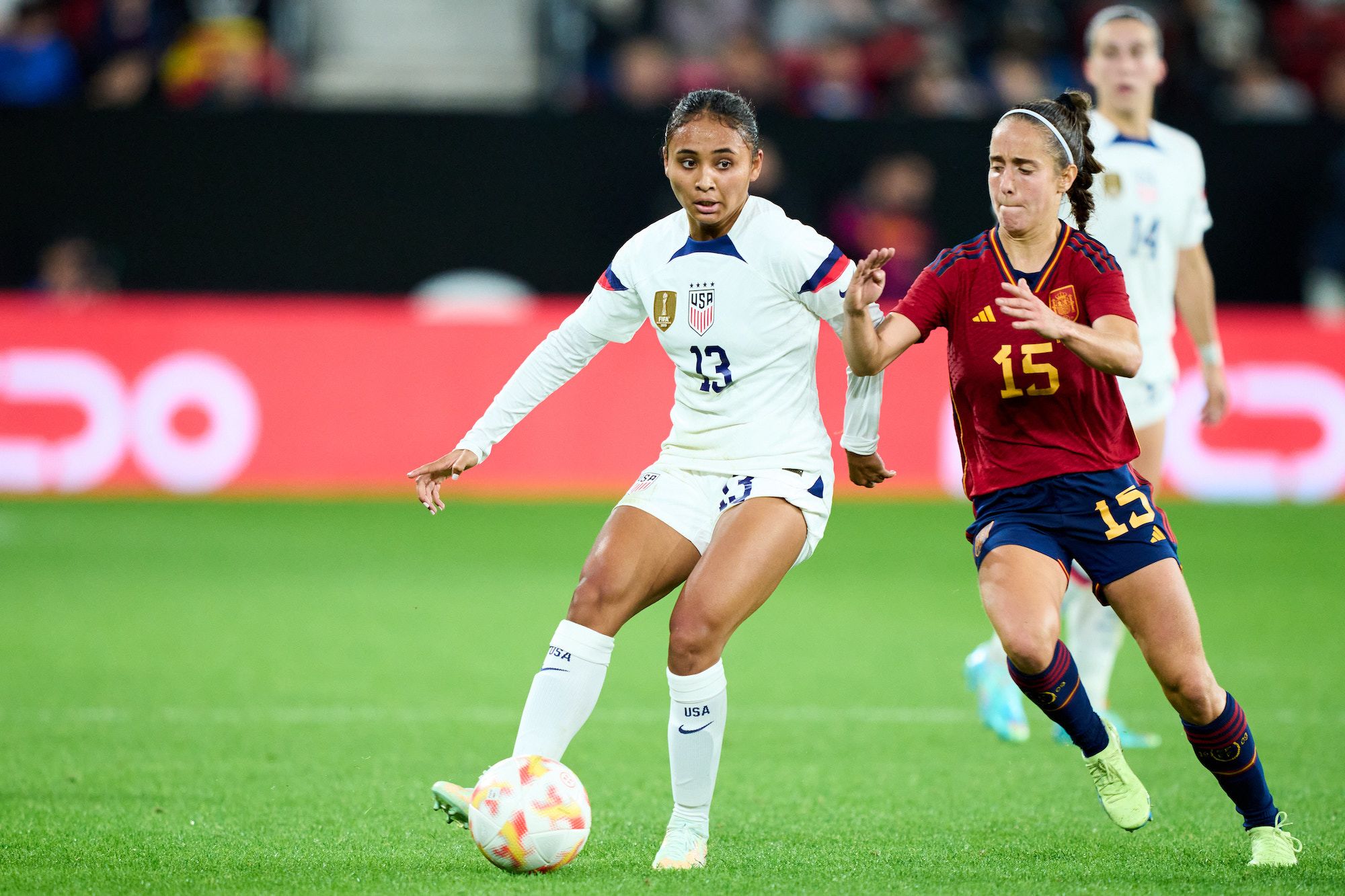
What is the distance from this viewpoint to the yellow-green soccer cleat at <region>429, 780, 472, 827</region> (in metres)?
4.80

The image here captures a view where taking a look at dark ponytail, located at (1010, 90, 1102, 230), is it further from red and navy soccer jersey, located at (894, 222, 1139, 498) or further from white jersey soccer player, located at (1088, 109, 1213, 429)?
white jersey soccer player, located at (1088, 109, 1213, 429)

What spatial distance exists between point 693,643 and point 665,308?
0.98 meters

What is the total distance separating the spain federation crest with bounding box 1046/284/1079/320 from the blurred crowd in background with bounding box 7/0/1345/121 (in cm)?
1087

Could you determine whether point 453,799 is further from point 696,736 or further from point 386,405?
point 386,405

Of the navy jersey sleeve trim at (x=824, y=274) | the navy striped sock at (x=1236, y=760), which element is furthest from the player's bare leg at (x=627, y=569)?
the navy striped sock at (x=1236, y=760)

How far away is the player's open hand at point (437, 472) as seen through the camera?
4.98 m

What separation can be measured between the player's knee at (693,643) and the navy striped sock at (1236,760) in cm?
132

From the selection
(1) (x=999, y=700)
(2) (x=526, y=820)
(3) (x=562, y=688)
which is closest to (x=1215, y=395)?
(1) (x=999, y=700)

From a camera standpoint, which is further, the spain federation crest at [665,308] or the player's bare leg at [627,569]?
the spain federation crest at [665,308]

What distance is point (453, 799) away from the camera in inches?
189

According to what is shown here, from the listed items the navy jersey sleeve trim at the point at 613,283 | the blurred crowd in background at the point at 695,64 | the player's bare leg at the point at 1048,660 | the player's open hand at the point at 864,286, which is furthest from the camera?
the blurred crowd in background at the point at 695,64

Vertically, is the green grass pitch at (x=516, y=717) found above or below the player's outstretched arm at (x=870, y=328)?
below

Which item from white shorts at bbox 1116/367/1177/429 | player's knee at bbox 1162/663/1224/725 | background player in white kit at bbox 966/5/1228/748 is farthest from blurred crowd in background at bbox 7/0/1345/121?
player's knee at bbox 1162/663/1224/725

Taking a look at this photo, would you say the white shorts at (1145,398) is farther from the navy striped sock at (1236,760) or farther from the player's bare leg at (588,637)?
the player's bare leg at (588,637)
